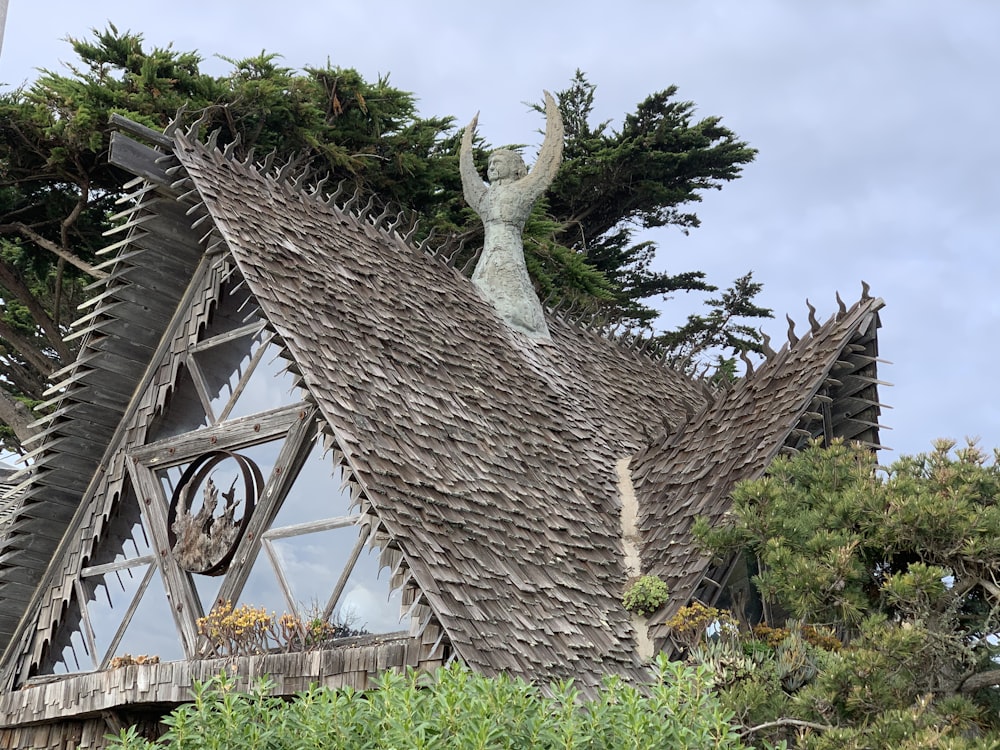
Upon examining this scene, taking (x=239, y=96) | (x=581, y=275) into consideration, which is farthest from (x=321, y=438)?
(x=581, y=275)

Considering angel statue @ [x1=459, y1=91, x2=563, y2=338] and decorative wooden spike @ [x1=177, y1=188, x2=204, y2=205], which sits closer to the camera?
decorative wooden spike @ [x1=177, y1=188, x2=204, y2=205]

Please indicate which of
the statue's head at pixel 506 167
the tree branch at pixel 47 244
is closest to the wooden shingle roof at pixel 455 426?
the statue's head at pixel 506 167

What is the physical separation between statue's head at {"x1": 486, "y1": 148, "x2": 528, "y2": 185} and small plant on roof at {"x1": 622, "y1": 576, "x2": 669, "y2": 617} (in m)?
5.83

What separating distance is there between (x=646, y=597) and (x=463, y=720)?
13.6 ft

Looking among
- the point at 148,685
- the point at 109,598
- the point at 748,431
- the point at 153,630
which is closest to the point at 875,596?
the point at 748,431

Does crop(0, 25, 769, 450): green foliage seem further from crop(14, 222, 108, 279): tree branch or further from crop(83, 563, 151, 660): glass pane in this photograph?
crop(83, 563, 151, 660): glass pane

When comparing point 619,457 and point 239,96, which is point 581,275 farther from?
point 619,457

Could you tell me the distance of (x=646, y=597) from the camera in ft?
29.1

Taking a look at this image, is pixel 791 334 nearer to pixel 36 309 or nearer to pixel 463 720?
pixel 463 720

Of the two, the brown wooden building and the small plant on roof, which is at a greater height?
the brown wooden building

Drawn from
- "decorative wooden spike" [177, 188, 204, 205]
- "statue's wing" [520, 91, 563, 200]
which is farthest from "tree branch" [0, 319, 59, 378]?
"decorative wooden spike" [177, 188, 204, 205]

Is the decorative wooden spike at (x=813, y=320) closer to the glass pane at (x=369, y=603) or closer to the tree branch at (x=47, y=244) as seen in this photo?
the glass pane at (x=369, y=603)

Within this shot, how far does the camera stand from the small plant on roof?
8.83m

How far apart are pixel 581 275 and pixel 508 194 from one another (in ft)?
18.6
